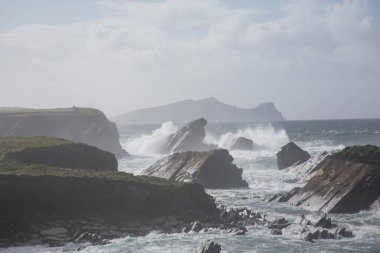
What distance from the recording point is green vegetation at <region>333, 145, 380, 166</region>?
53406 mm

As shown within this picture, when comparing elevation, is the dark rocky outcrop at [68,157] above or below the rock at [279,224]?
above

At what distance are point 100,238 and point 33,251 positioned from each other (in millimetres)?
5667

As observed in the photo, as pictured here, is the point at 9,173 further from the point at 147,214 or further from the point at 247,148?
the point at 247,148

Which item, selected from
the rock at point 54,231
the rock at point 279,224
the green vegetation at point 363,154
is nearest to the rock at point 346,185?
the green vegetation at point 363,154

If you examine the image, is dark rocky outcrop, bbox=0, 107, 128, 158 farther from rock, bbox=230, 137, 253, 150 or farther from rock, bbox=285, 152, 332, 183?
rock, bbox=285, 152, 332, 183

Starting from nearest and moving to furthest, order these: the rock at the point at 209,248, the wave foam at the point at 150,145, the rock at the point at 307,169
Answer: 1. the rock at the point at 209,248
2. the rock at the point at 307,169
3. the wave foam at the point at 150,145

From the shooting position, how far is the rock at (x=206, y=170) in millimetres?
70500

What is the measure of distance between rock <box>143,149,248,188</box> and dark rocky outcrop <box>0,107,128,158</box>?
2466 inches

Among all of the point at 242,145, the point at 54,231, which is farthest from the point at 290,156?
the point at 54,231

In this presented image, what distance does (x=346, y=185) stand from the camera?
51812 mm

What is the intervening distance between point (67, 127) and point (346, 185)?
10766 centimetres

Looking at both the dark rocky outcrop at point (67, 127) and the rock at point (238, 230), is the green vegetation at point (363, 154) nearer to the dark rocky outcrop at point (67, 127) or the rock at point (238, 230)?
the rock at point (238, 230)

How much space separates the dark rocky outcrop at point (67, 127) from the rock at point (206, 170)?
2466 inches

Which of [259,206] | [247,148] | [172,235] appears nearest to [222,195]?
[259,206]
